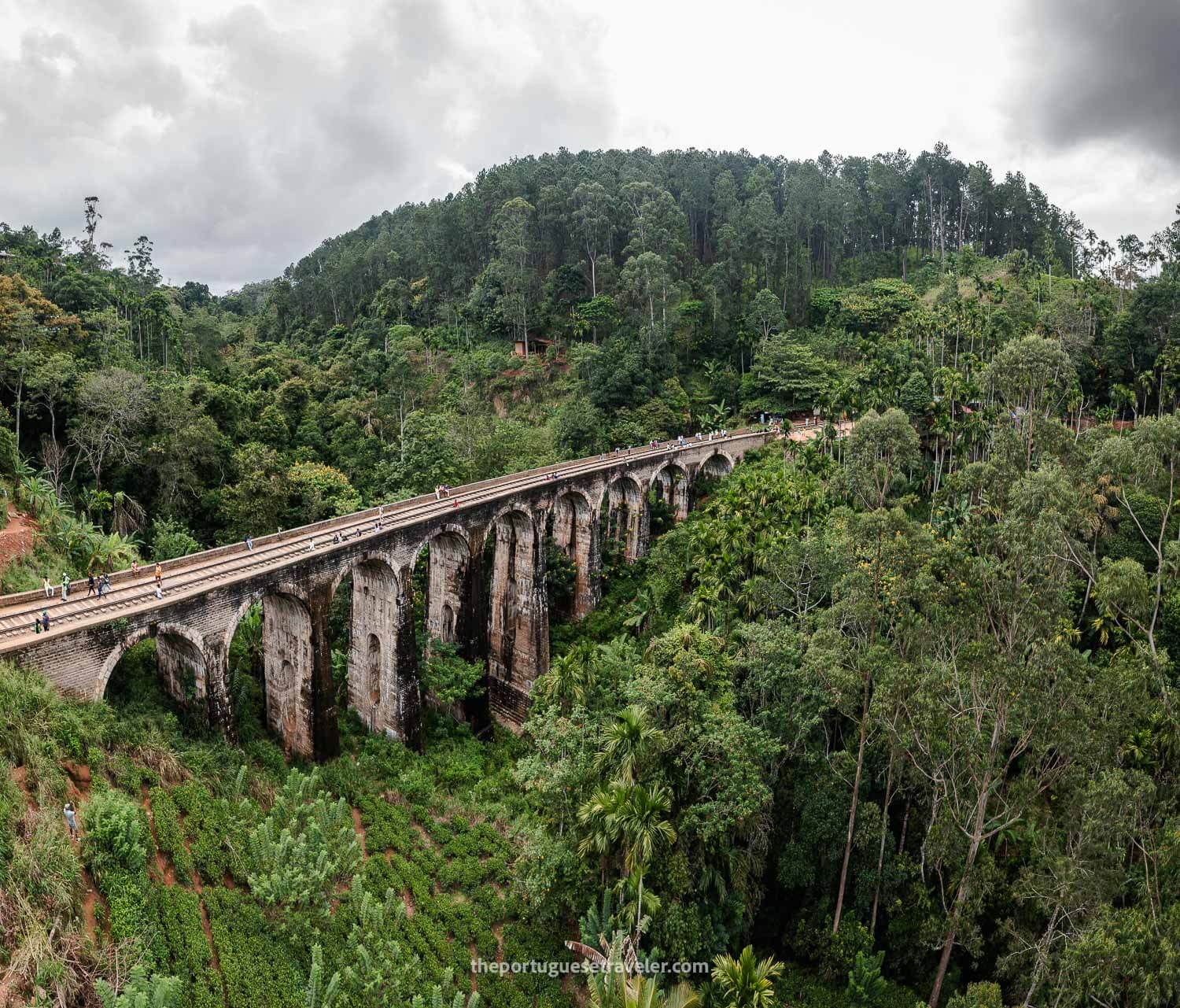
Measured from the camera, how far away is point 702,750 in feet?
66.3

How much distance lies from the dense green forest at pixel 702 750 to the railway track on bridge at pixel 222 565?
232 centimetres

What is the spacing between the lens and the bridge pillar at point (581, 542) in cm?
4434

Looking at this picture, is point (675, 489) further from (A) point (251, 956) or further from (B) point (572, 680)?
(A) point (251, 956)

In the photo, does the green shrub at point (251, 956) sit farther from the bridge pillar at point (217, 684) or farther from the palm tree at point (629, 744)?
the palm tree at point (629, 744)

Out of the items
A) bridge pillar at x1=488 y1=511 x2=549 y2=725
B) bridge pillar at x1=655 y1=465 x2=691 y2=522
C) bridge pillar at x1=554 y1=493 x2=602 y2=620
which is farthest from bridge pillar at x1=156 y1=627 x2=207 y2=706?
bridge pillar at x1=655 y1=465 x2=691 y2=522

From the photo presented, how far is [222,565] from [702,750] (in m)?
17.5

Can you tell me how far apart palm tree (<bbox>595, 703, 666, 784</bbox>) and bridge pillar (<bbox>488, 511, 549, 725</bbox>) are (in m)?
18.6

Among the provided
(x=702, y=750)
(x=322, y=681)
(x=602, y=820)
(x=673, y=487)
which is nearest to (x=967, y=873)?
(x=702, y=750)

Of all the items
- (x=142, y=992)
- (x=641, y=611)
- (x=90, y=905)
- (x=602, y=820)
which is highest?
(x=641, y=611)

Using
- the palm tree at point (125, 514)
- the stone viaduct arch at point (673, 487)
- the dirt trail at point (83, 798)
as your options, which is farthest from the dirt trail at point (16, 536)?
the stone viaduct arch at point (673, 487)

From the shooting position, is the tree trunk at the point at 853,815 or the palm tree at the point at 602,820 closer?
the palm tree at the point at 602,820

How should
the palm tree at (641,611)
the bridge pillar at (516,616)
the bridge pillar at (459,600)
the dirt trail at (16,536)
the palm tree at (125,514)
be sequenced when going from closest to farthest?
the dirt trail at (16,536) < the bridge pillar at (459,600) < the bridge pillar at (516,616) < the palm tree at (125,514) < the palm tree at (641,611)

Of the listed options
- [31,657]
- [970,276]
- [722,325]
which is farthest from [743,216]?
[31,657]

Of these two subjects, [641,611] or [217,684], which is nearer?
[217,684]
